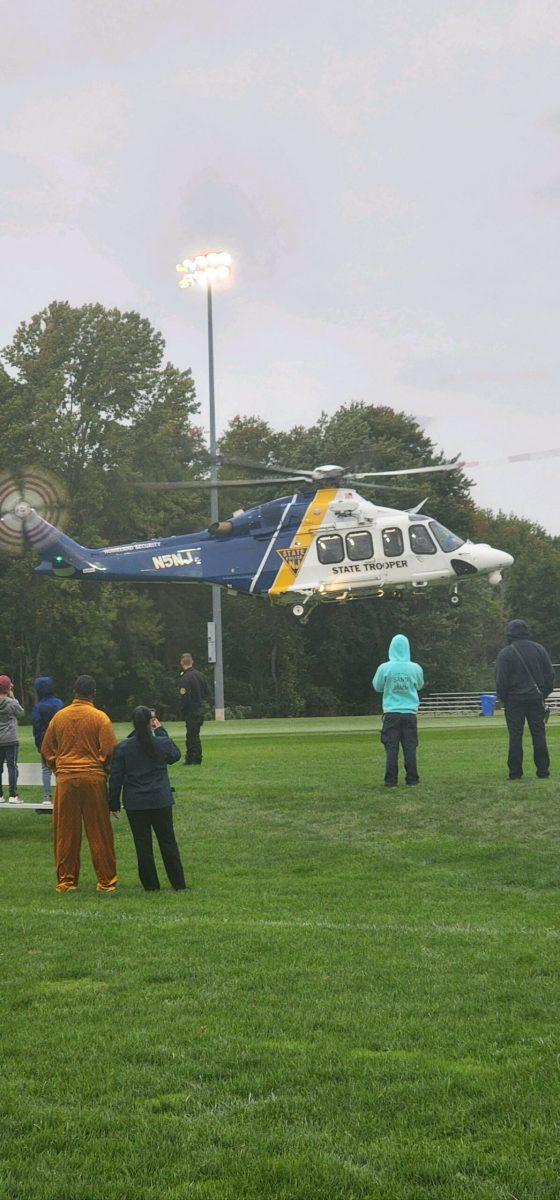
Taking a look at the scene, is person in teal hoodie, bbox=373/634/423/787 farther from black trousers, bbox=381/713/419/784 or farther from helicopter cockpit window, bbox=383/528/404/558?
helicopter cockpit window, bbox=383/528/404/558

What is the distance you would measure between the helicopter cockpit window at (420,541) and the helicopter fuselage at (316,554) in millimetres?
29

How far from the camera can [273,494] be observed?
61219 millimetres

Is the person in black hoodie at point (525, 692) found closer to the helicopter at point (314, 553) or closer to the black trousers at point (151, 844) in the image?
the black trousers at point (151, 844)

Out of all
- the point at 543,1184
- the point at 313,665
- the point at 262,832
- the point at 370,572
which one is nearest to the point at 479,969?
the point at 543,1184

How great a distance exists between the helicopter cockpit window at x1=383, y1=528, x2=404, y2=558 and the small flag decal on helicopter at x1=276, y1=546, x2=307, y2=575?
8.01 feet

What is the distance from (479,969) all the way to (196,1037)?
2.09 m

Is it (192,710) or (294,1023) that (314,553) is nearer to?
(192,710)

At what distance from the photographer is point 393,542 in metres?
36.3

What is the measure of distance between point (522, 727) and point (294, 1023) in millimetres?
10461

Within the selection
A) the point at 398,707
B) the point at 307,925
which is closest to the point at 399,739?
the point at 398,707

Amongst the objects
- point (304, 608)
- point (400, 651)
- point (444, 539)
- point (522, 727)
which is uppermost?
point (444, 539)

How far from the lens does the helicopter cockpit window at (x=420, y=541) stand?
36.3 metres

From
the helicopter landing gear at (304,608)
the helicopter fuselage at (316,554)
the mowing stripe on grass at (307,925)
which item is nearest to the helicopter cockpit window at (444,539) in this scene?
the helicopter fuselage at (316,554)

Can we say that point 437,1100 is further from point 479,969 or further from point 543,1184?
point 479,969
